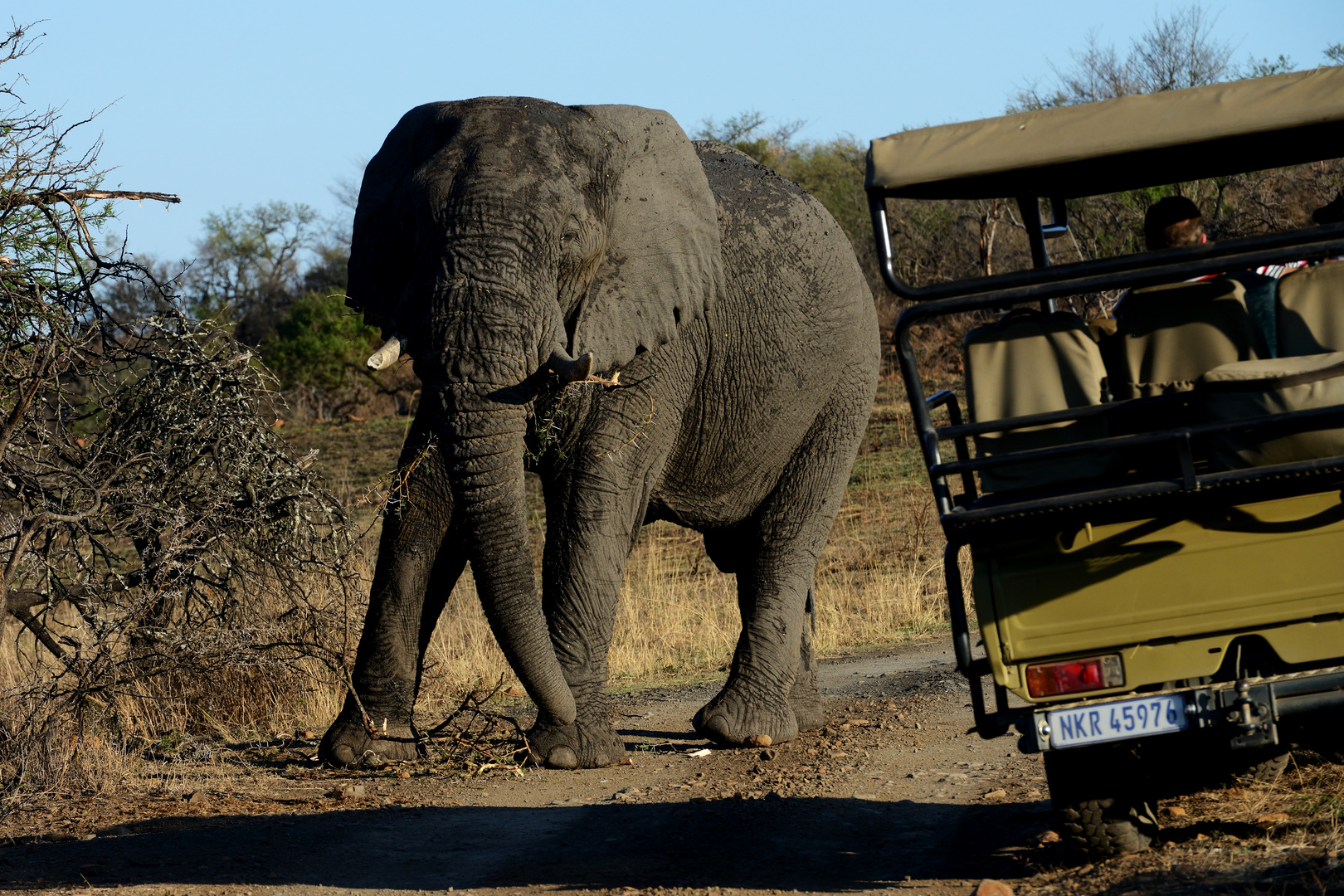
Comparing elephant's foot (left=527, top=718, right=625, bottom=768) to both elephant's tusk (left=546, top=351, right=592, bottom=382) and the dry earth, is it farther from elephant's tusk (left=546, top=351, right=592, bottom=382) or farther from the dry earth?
elephant's tusk (left=546, top=351, right=592, bottom=382)

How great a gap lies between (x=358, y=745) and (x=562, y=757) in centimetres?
103

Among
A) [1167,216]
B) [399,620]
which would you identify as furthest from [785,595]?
[1167,216]

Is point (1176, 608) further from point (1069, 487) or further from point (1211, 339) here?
point (1211, 339)

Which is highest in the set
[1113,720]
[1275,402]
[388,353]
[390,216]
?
[390,216]

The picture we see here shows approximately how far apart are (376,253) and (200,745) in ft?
8.52

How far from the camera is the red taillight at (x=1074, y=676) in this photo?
4266 mm

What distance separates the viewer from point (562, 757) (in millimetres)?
6945

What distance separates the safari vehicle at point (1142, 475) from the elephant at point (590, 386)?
94.6 inches

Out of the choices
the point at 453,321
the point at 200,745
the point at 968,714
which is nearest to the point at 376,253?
the point at 453,321

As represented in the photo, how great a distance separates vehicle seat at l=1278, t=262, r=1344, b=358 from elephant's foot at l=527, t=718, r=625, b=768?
3.81 metres

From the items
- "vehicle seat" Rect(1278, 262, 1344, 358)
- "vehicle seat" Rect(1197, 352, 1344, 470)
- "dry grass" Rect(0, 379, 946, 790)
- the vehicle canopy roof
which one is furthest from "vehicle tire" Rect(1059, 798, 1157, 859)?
"dry grass" Rect(0, 379, 946, 790)

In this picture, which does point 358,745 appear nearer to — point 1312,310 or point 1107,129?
point 1107,129

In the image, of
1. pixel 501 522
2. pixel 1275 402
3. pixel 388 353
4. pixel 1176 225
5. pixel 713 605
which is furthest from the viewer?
pixel 713 605

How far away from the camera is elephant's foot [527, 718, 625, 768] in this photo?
22.8 ft
